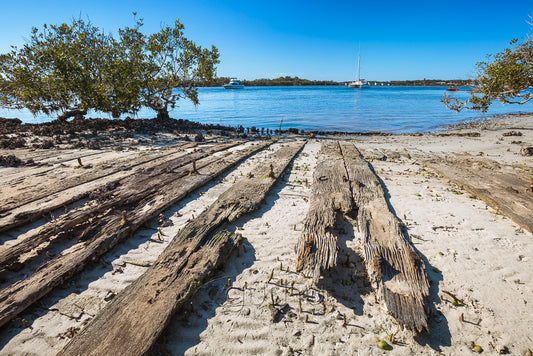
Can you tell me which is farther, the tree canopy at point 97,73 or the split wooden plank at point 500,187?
the tree canopy at point 97,73

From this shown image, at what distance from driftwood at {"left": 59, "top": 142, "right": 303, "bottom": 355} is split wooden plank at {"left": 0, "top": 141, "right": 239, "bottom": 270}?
4.81 feet

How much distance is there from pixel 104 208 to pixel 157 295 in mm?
2558

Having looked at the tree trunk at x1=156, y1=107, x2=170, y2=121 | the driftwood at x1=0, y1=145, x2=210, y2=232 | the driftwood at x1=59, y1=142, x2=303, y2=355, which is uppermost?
the tree trunk at x1=156, y1=107, x2=170, y2=121

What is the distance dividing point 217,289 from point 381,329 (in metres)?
1.78

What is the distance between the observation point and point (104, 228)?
11.7ft

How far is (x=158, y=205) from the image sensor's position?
14.5ft

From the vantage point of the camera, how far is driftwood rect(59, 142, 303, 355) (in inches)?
78.1

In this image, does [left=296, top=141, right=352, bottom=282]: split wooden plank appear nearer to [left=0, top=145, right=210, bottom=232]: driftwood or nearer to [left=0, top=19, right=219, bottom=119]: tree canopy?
[left=0, top=145, right=210, bottom=232]: driftwood

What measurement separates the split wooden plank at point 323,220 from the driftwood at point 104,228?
263 cm

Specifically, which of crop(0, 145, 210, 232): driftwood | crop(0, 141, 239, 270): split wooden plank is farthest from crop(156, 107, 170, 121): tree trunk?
crop(0, 141, 239, 270): split wooden plank

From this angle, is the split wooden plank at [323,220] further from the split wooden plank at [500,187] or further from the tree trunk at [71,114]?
the tree trunk at [71,114]

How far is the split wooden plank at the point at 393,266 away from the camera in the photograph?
2.39 m

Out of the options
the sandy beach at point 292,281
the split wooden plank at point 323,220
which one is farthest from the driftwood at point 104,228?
the split wooden plank at point 323,220

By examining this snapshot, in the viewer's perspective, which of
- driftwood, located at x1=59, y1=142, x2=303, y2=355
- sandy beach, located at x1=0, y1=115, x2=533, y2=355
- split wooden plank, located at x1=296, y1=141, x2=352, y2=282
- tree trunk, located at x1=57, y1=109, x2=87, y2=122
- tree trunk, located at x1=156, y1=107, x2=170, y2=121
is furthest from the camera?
tree trunk, located at x1=156, y1=107, x2=170, y2=121
